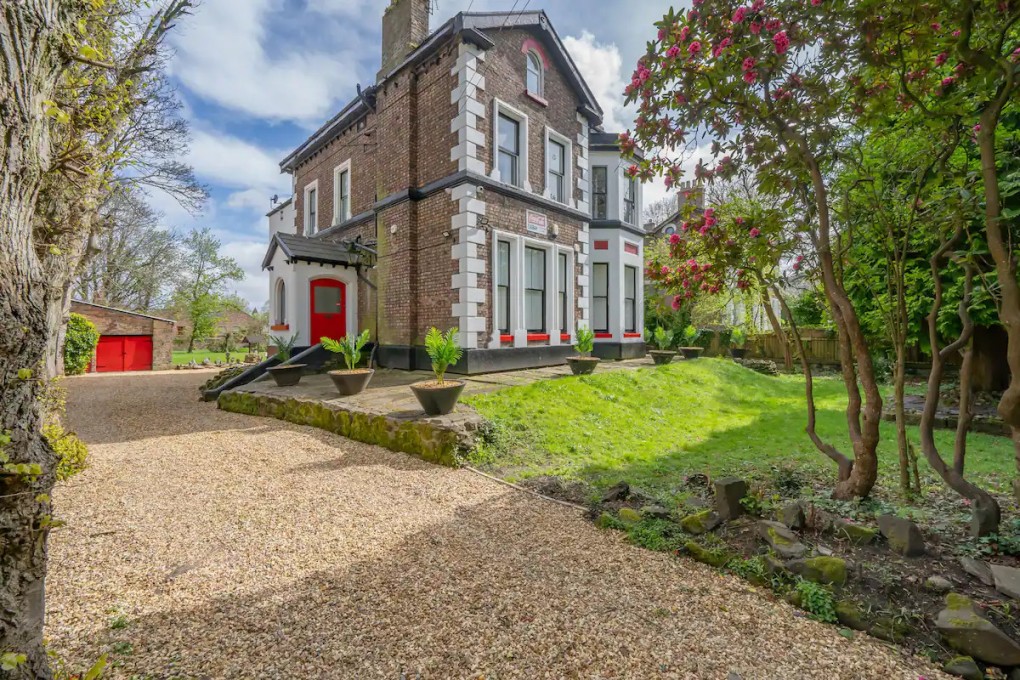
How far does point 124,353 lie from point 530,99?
20078 mm

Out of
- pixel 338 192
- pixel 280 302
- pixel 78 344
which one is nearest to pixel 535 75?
pixel 338 192

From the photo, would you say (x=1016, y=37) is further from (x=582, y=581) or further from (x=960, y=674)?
(x=582, y=581)

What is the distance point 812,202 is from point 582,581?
360 cm

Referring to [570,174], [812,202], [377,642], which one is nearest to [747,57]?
[812,202]

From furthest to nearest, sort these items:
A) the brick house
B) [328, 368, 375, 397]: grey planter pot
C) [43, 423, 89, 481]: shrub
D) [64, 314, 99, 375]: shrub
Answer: [64, 314, 99, 375]: shrub → the brick house → [328, 368, 375, 397]: grey planter pot → [43, 423, 89, 481]: shrub

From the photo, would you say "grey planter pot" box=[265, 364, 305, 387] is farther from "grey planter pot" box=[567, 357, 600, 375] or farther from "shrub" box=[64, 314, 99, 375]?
"shrub" box=[64, 314, 99, 375]

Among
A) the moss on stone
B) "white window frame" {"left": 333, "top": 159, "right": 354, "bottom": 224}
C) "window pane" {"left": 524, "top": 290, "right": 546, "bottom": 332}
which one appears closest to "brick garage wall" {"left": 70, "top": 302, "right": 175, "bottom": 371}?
"white window frame" {"left": 333, "top": 159, "right": 354, "bottom": 224}

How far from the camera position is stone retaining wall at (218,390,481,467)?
5.49 metres

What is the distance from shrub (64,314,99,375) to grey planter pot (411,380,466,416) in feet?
59.3

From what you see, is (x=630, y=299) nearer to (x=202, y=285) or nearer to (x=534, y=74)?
(x=534, y=74)

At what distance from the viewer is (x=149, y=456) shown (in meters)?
5.73

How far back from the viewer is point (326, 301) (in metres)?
12.2

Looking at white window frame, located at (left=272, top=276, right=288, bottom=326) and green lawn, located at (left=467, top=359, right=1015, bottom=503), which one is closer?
green lawn, located at (left=467, top=359, right=1015, bottom=503)

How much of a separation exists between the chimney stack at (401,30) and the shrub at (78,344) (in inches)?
594
